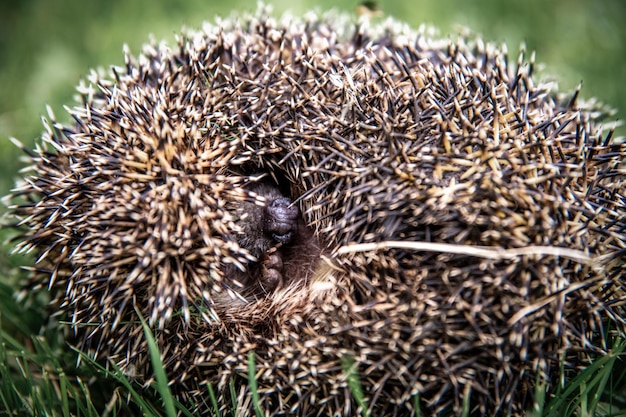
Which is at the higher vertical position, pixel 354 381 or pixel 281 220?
pixel 281 220

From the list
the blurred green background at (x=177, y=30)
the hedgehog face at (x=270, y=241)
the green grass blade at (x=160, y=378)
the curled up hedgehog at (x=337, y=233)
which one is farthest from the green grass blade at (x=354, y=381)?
the blurred green background at (x=177, y=30)

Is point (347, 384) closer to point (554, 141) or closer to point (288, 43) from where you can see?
point (554, 141)

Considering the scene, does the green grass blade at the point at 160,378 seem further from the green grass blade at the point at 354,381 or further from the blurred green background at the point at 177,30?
the blurred green background at the point at 177,30

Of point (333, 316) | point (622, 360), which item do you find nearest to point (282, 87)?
point (333, 316)

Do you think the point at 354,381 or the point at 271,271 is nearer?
the point at 354,381

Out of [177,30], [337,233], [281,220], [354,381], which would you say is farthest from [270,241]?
[177,30]

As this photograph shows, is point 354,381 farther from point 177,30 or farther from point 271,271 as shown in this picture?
point 177,30
